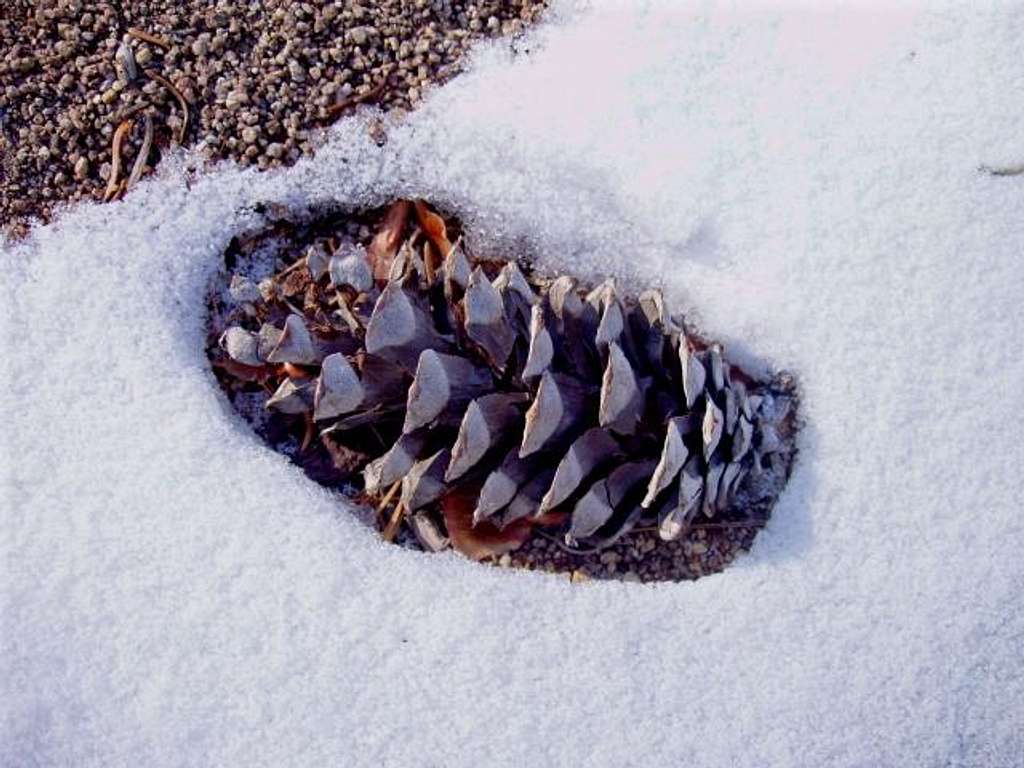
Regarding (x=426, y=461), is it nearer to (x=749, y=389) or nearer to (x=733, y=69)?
(x=749, y=389)

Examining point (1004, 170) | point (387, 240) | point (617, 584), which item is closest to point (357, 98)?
point (387, 240)

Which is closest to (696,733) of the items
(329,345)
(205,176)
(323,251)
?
(329,345)

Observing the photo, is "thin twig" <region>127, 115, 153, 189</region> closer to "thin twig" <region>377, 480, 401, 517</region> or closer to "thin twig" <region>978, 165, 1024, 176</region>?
"thin twig" <region>377, 480, 401, 517</region>

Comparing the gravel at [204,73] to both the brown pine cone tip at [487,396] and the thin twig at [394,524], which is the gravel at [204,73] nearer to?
the brown pine cone tip at [487,396]

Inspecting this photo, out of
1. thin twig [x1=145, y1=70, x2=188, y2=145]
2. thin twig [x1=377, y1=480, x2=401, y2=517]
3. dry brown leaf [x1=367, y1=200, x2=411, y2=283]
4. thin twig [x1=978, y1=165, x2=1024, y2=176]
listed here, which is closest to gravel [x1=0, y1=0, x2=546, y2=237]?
thin twig [x1=145, y1=70, x2=188, y2=145]

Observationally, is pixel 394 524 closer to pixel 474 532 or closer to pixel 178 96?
pixel 474 532

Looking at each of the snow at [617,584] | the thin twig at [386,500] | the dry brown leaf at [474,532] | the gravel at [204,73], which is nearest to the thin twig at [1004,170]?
the snow at [617,584]
